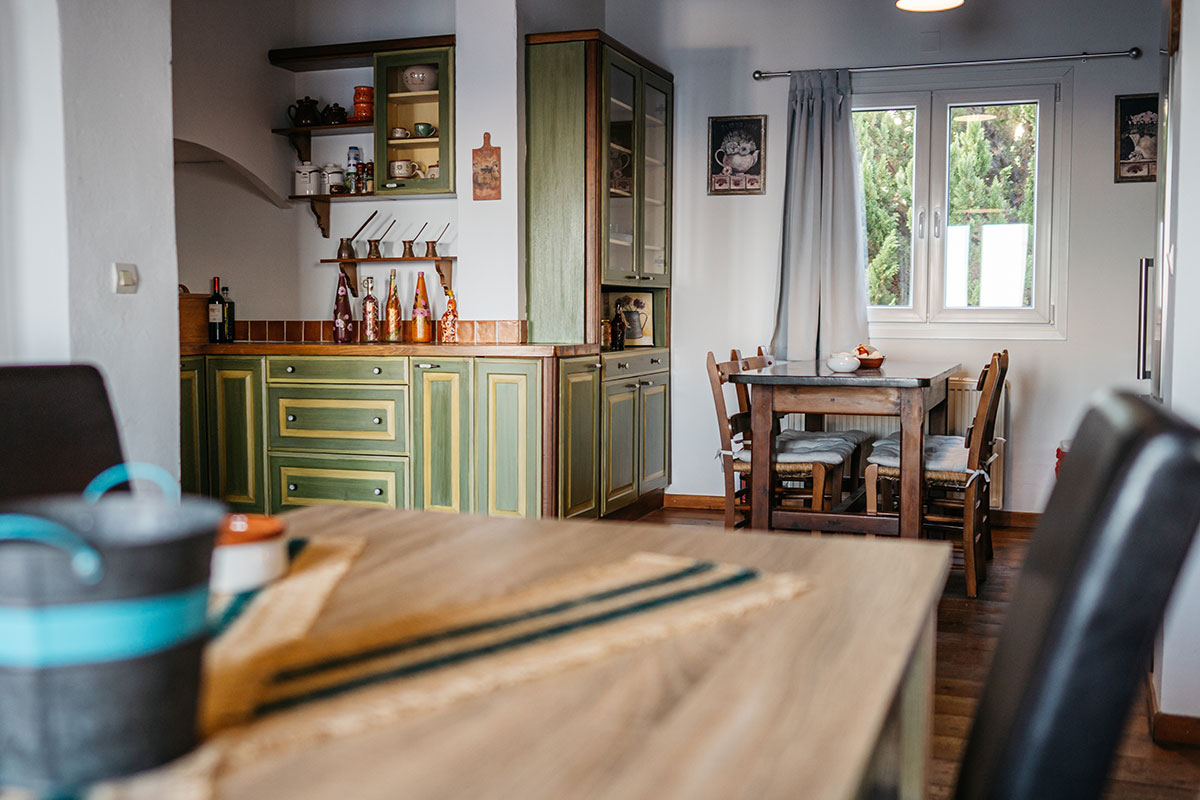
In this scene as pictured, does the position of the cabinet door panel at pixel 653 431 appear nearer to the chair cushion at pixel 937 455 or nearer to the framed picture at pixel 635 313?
the framed picture at pixel 635 313

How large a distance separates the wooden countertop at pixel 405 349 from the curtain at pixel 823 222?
4.02 feet

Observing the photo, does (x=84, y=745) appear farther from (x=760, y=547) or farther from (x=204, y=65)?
(x=204, y=65)

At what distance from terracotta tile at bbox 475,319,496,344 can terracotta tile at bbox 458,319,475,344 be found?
2cm

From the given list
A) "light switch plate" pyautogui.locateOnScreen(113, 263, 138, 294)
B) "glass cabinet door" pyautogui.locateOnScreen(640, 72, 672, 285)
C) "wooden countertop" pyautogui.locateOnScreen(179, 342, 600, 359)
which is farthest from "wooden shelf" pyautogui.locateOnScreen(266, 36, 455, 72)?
"light switch plate" pyautogui.locateOnScreen(113, 263, 138, 294)

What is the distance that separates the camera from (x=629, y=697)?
804 mm

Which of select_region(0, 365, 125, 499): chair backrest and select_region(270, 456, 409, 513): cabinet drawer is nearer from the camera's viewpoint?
select_region(0, 365, 125, 499): chair backrest

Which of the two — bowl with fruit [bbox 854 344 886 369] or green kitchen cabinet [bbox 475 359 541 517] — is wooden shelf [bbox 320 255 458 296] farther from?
bowl with fruit [bbox 854 344 886 369]

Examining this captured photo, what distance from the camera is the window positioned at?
17.2 ft

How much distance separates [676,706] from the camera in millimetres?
786

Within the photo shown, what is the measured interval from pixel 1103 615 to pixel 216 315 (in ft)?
16.0

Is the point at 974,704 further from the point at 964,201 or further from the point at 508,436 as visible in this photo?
the point at 964,201

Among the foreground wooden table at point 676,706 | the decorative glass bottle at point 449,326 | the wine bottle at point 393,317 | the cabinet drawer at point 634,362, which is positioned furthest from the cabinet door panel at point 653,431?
the foreground wooden table at point 676,706

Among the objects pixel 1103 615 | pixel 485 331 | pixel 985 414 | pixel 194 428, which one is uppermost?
pixel 485 331

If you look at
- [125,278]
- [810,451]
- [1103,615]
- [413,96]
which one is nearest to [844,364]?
[810,451]
